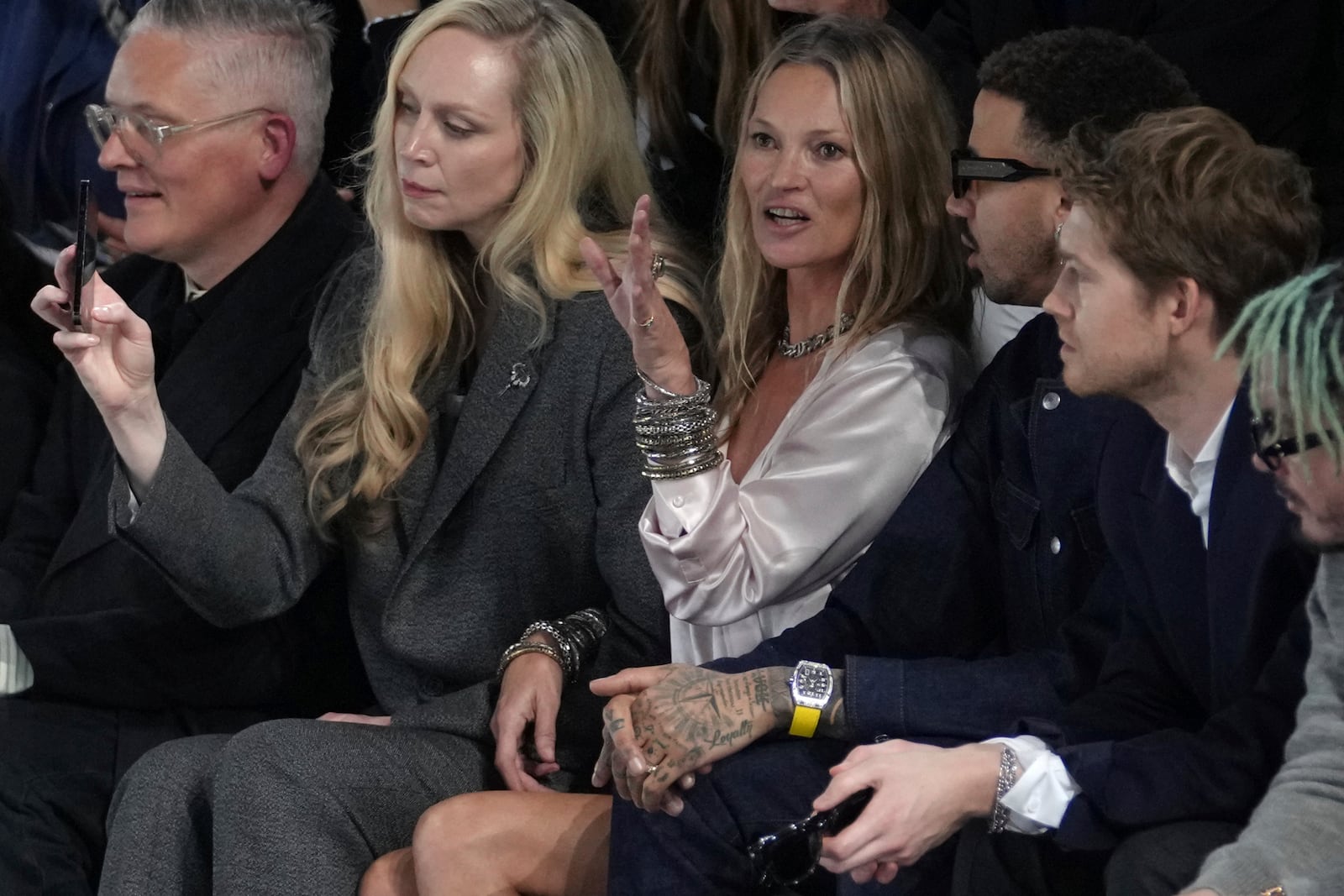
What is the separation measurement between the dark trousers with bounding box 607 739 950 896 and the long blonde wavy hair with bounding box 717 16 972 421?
1.96ft

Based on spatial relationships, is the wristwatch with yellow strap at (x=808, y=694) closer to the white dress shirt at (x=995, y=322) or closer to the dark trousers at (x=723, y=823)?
the dark trousers at (x=723, y=823)

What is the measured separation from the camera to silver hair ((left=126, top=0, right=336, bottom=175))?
2.92 metres

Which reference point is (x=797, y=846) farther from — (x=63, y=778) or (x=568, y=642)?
(x=63, y=778)

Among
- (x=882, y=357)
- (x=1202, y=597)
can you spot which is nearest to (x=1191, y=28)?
(x=882, y=357)

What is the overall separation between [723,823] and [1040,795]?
0.36 metres

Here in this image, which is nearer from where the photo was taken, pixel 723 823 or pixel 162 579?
pixel 723 823

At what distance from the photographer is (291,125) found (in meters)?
2.95

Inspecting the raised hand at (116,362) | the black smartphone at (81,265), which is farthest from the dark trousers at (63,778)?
the black smartphone at (81,265)

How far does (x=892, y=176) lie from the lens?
2.38 meters

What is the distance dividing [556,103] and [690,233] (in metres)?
0.36

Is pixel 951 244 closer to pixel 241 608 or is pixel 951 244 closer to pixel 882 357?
pixel 882 357

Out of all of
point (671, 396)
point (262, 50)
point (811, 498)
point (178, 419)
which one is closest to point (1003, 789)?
point (811, 498)

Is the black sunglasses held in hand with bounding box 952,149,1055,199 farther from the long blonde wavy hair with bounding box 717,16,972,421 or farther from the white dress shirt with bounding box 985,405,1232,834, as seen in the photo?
the white dress shirt with bounding box 985,405,1232,834

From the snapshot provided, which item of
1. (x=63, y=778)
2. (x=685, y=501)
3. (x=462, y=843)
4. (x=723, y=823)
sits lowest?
(x=63, y=778)
